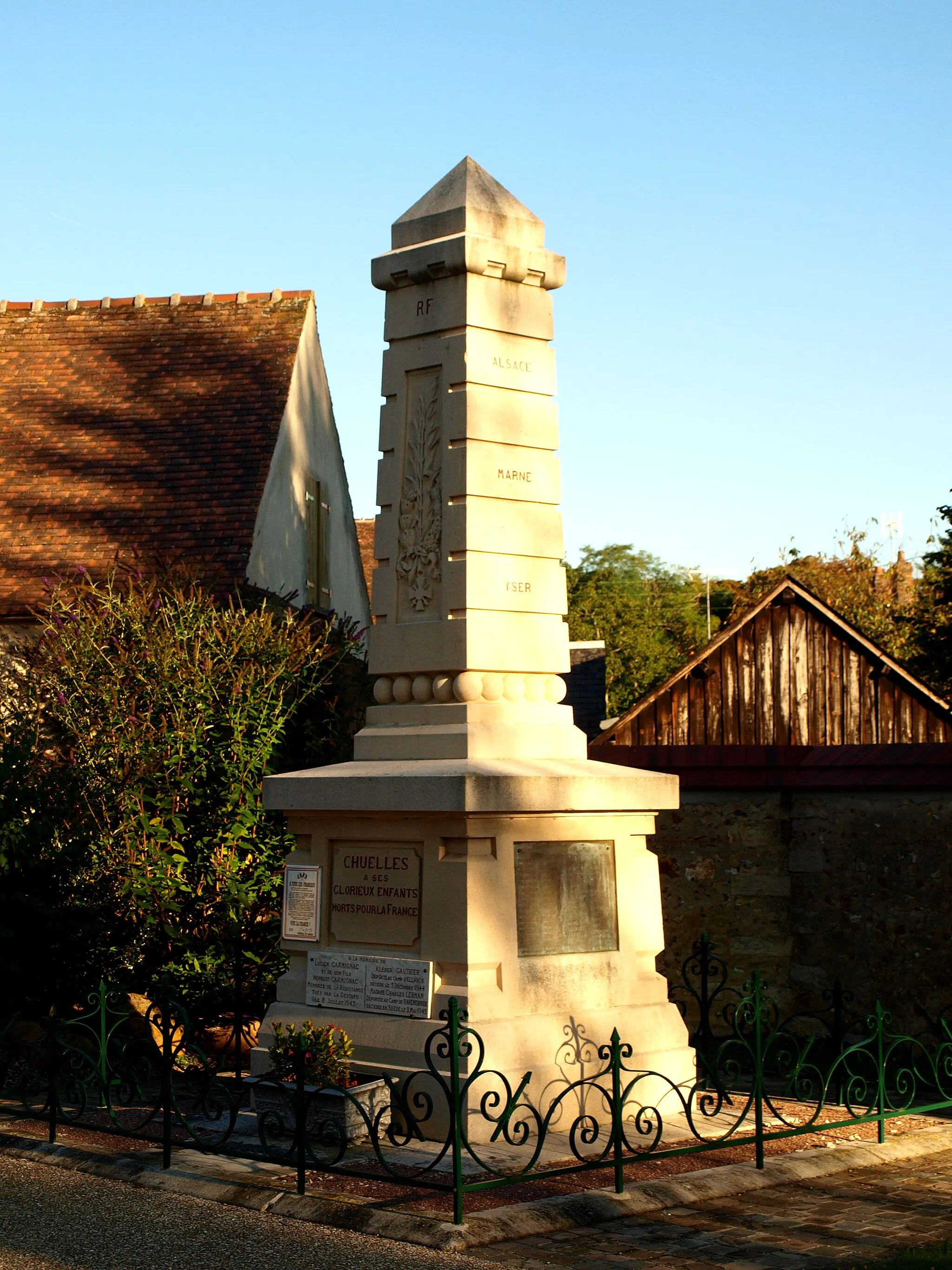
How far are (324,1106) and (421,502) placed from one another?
11.9ft

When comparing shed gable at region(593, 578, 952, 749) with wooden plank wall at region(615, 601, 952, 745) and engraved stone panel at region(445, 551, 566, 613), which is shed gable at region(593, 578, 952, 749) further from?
engraved stone panel at region(445, 551, 566, 613)

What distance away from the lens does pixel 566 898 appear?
27.6 ft

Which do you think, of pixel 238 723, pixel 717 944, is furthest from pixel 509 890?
pixel 717 944

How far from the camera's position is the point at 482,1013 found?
25.7 ft

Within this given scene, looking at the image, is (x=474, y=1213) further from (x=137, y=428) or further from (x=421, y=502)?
(x=137, y=428)

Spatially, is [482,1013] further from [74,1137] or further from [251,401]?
[251,401]

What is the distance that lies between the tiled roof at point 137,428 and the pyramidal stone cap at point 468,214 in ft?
18.3

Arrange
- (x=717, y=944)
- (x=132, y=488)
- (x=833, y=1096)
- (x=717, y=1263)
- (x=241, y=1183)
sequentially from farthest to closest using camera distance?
(x=132, y=488) < (x=717, y=944) < (x=833, y=1096) < (x=241, y=1183) < (x=717, y=1263)

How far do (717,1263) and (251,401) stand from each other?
44.4ft

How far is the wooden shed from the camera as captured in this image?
1166 cm

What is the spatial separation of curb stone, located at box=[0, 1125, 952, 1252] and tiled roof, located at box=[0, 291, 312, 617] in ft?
24.1

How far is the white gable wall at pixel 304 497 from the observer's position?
1680cm

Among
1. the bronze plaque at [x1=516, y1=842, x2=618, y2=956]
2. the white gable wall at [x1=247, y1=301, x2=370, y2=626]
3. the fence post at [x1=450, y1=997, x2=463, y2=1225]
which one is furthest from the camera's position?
the white gable wall at [x1=247, y1=301, x2=370, y2=626]

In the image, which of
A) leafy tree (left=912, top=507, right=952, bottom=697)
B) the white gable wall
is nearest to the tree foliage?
leafy tree (left=912, top=507, right=952, bottom=697)
